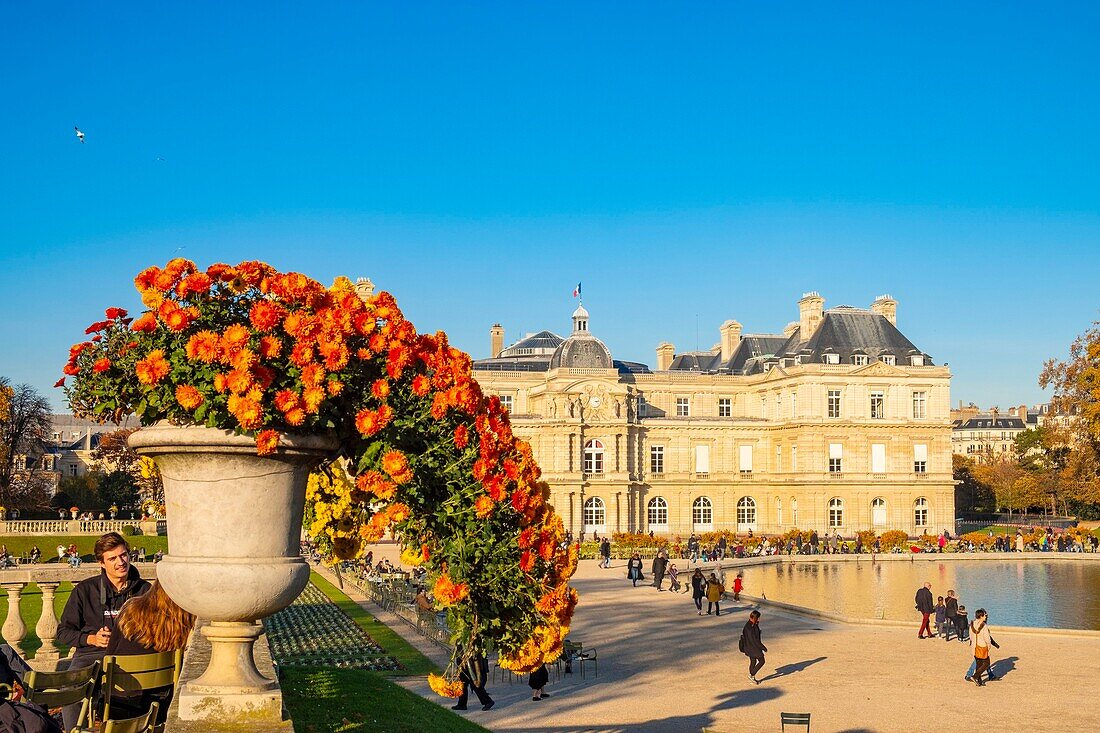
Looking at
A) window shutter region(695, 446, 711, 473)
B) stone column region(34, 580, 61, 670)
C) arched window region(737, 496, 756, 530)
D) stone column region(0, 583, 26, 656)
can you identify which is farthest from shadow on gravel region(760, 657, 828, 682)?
arched window region(737, 496, 756, 530)

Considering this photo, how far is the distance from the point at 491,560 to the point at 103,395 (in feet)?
8.79

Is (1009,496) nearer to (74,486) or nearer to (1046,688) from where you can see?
(74,486)

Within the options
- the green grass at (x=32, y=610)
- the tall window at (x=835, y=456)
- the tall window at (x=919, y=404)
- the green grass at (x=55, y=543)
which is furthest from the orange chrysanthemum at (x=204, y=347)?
the tall window at (x=919, y=404)

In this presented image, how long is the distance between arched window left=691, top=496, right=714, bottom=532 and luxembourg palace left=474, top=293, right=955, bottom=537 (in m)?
0.09

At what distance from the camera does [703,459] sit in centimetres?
7069

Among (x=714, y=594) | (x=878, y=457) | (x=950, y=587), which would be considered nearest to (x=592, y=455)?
(x=878, y=457)

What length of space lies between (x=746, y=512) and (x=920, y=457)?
11065 mm

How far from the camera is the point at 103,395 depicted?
620 cm

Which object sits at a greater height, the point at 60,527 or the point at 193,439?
the point at 193,439

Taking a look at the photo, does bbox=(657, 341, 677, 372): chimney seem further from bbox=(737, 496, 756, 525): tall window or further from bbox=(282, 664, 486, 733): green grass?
bbox=(282, 664, 486, 733): green grass

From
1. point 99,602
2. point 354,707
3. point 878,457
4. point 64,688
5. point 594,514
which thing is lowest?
point 354,707

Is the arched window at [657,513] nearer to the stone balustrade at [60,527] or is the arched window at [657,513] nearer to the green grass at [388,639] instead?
the stone balustrade at [60,527]

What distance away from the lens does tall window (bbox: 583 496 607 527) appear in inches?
2598

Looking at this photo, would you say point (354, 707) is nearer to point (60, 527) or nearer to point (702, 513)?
point (60, 527)
